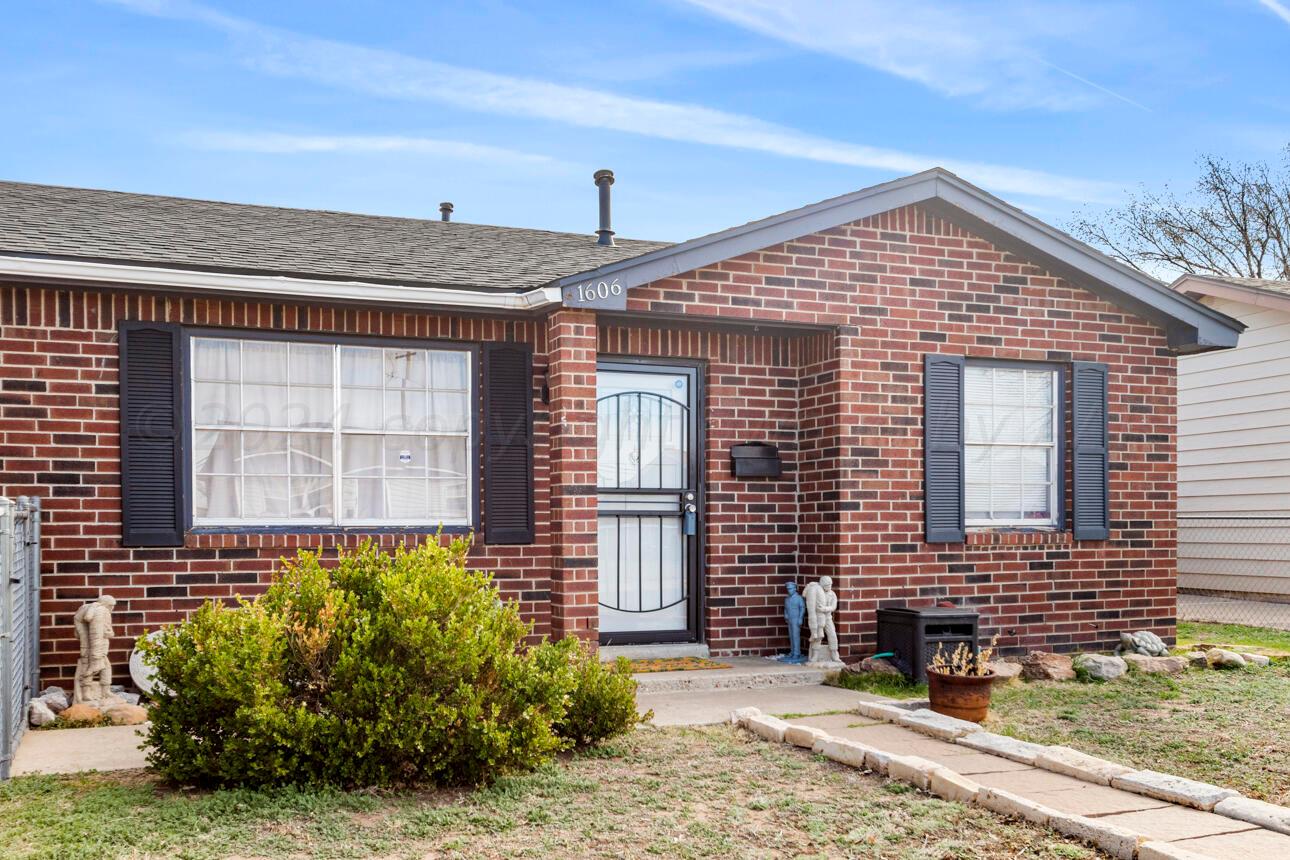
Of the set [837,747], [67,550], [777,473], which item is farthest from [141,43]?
[837,747]

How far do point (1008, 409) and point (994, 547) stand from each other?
46.8 inches

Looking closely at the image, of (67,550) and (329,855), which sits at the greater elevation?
(67,550)

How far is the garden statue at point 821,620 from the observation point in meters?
8.74

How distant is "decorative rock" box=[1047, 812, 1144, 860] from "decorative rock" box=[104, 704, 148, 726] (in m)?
5.23

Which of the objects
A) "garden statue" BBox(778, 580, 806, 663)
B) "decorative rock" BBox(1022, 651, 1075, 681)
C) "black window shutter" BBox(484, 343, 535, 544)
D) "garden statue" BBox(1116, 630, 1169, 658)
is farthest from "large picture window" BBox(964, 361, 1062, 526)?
"black window shutter" BBox(484, 343, 535, 544)

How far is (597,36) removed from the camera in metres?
13.2

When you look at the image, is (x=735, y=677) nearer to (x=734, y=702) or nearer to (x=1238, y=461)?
(x=734, y=702)

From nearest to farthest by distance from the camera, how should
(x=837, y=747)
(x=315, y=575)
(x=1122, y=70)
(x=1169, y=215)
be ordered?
(x=315, y=575)
(x=837, y=747)
(x=1122, y=70)
(x=1169, y=215)

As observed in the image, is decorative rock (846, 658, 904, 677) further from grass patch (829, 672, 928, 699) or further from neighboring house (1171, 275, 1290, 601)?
neighboring house (1171, 275, 1290, 601)

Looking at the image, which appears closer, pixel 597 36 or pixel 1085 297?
pixel 1085 297

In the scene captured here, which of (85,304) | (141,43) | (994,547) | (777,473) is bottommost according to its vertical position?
(994,547)

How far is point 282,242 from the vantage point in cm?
891

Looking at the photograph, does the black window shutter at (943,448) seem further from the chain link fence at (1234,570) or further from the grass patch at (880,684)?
→ the chain link fence at (1234,570)

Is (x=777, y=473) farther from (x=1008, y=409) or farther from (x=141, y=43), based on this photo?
(x=141, y=43)
